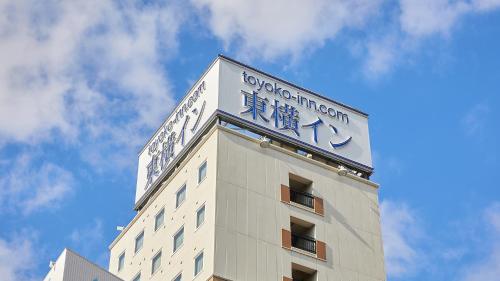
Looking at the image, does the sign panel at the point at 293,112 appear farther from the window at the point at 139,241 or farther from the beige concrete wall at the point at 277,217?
the window at the point at 139,241

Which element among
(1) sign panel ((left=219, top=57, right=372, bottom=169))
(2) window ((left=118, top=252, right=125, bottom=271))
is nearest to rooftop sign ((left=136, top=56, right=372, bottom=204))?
(1) sign panel ((left=219, top=57, right=372, bottom=169))

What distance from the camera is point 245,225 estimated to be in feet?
234

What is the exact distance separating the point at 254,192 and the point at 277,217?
2.36 m

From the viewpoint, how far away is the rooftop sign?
78.2 meters

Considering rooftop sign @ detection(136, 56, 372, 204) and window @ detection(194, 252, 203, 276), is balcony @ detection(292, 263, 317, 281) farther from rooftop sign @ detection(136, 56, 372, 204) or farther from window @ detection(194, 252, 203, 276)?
rooftop sign @ detection(136, 56, 372, 204)

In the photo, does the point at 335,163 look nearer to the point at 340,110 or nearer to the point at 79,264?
the point at 340,110

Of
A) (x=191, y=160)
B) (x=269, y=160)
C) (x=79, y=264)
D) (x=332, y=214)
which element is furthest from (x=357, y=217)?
(x=79, y=264)

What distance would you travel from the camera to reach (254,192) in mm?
73500

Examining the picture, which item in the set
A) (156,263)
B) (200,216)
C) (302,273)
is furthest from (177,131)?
(302,273)

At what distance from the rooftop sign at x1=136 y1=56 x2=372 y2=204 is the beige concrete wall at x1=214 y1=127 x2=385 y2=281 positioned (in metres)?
2.44

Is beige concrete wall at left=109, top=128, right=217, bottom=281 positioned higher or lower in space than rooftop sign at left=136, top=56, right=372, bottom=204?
lower

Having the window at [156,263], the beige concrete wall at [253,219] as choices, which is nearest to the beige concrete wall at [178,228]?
the beige concrete wall at [253,219]

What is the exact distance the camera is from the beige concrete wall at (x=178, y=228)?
7094cm

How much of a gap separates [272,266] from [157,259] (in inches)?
416
